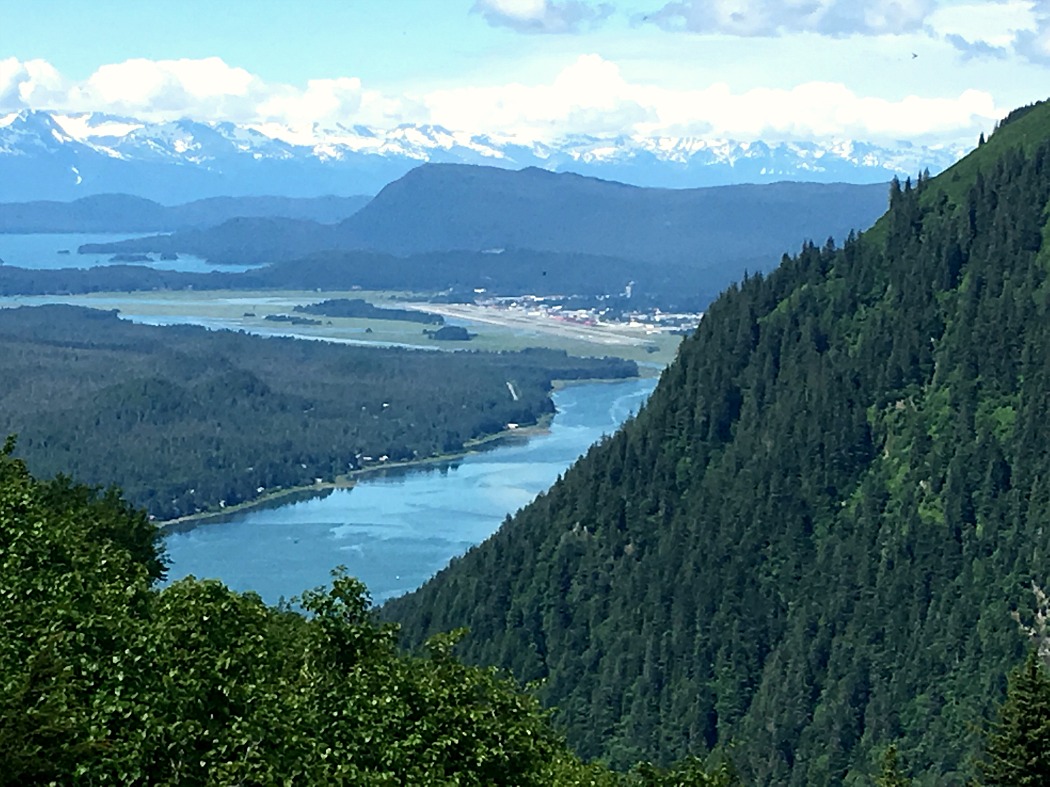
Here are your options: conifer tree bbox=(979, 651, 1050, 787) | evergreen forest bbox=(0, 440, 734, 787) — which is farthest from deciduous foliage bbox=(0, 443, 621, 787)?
conifer tree bbox=(979, 651, 1050, 787)

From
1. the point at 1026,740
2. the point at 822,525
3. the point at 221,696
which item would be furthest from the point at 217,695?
the point at 822,525

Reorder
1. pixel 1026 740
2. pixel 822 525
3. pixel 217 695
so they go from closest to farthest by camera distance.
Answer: pixel 217 695 → pixel 1026 740 → pixel 822 525

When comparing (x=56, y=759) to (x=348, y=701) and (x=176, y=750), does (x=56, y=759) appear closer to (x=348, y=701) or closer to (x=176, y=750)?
(x=176, y=750)

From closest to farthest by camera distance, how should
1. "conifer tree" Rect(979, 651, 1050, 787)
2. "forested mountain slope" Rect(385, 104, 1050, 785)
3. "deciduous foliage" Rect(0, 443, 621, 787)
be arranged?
1. "deciduous foliage" Rect(0, 443, 621, 787)
2. "conifer tree" Rect(979, 651, 1050, 787)
3. "forested mountain slope" Rect(385, 104, 1050, 785)

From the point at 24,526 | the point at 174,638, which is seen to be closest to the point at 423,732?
the point at 174,638

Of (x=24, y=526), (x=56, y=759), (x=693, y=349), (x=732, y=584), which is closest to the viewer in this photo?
(x=56, y=759)

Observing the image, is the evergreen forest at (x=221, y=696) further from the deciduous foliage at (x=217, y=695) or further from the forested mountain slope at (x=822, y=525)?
the forested mountain slope at (x=822, y=525)

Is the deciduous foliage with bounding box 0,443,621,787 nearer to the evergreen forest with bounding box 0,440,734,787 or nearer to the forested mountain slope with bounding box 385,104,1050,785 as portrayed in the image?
the evergreen forest with bounding box 0,440,734,787

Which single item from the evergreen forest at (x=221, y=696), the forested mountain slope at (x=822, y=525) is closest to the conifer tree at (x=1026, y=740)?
the evergreen forest at (x=221, y=696)

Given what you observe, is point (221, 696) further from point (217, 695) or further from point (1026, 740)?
point (1026, 740)
